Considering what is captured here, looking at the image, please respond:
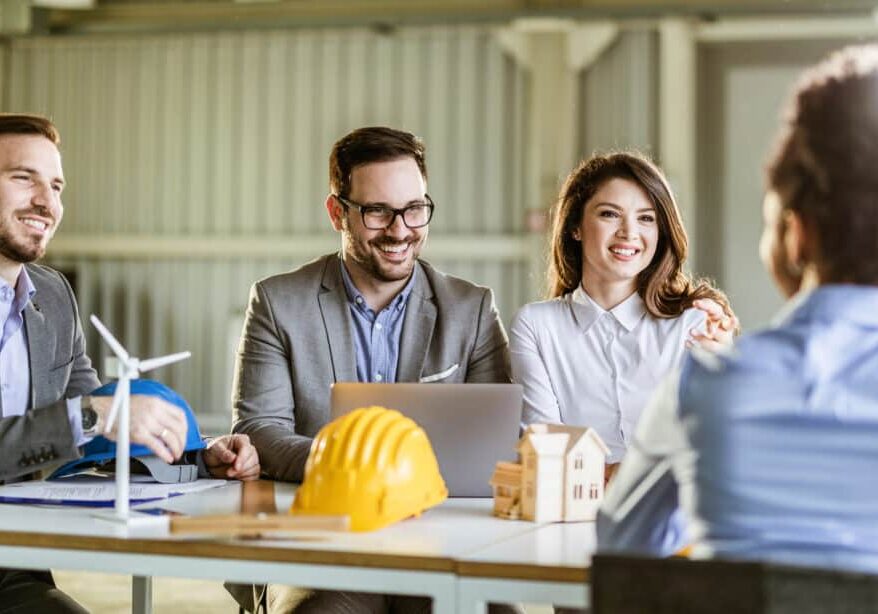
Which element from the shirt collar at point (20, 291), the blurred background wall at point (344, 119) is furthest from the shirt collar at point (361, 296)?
the blurred background wall at point (344, 119)

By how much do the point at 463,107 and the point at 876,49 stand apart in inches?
288

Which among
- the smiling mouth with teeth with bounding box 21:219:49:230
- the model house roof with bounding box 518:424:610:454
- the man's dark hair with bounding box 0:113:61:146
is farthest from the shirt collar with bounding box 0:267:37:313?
the model house roof with bounding box 518:424:610:454

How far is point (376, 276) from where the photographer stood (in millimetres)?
3184

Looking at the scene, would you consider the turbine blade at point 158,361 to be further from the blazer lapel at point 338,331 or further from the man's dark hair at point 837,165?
the man's dark hair at point 837,165

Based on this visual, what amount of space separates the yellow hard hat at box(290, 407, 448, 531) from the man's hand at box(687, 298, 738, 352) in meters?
1.23

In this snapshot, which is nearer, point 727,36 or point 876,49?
point 876,49

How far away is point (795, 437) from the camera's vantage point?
56.9 inches

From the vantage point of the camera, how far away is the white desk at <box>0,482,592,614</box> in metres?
1.81

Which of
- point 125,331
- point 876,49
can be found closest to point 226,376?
point 125,331

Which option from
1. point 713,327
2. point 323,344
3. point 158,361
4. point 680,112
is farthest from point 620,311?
point 680,112

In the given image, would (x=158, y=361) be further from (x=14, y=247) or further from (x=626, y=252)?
(x=626, y=252)

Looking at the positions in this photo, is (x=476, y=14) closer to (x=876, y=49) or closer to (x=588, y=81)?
(x=588, y=81)

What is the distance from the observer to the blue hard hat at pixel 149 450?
2.47 metres

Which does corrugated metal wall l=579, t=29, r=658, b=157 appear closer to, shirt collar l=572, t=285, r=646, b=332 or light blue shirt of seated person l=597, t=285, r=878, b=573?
shirt collar l=572, t=285, r=646, b=332
